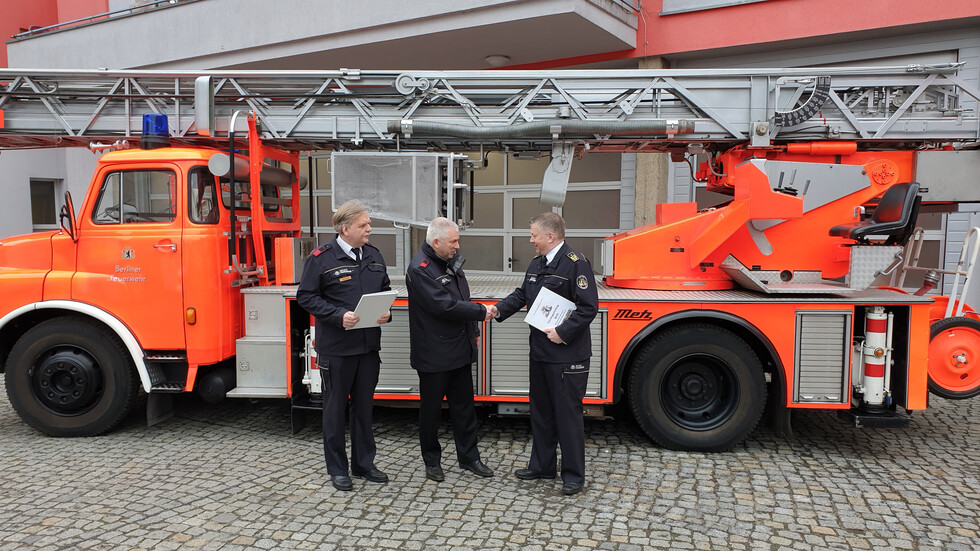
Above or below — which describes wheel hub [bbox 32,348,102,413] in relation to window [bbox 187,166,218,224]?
below

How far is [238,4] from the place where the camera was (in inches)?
472

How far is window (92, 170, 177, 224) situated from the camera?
17.8 ft

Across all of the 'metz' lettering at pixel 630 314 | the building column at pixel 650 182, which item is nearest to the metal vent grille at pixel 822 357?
the 'metz' lettering at pixel 630 314

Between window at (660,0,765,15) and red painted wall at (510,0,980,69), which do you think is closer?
red painted wall at (510,0,980,69)

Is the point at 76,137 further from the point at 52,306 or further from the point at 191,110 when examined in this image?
the point at 52,306

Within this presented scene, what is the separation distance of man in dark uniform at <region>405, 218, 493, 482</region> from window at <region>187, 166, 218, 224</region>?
2194 millimetres

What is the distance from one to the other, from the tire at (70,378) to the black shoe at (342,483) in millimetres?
2303

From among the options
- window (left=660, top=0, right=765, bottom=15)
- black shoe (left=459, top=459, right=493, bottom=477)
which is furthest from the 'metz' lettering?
window (left=660, top=0, right=765, bottom=15)

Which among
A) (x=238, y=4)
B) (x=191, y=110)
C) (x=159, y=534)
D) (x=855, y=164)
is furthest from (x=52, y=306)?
(x=238, y=4)

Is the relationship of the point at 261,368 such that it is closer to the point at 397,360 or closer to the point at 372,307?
the point at 397,360

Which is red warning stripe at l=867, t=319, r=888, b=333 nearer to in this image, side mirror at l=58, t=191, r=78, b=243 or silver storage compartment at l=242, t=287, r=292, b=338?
silver storage compartment at l=242, t=287, r=292, b=338

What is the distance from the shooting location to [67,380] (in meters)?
5.41

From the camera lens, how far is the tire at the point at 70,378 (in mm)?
5391

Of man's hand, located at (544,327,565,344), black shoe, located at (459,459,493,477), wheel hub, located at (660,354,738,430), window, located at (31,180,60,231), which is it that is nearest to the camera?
man's hand, located at (544,327,565,344)
